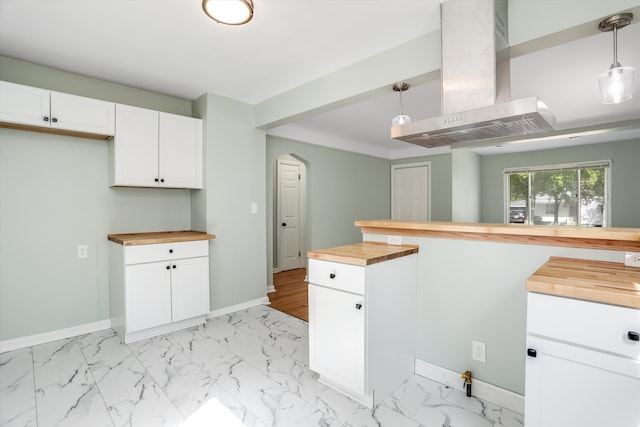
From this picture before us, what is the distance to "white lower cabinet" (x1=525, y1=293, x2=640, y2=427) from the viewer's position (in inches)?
40.7

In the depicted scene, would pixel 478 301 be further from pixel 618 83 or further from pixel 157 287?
pixel 157 287

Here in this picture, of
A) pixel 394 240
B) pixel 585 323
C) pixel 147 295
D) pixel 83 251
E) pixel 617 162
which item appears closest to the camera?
pixel 585 323

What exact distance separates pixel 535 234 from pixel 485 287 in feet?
1.45

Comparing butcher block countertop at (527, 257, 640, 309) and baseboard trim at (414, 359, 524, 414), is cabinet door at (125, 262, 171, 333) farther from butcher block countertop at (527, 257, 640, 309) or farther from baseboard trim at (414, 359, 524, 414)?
butcher block countertop at (527, 257, 640, 309)

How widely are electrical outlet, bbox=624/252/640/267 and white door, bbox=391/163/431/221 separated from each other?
4708 millimetres

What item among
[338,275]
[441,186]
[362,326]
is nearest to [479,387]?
[362,326]

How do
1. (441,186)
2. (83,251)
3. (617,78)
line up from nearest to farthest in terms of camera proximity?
1. (617,78)
2. (83,251)
3. (441,186)

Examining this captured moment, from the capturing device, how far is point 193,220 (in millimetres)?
3500

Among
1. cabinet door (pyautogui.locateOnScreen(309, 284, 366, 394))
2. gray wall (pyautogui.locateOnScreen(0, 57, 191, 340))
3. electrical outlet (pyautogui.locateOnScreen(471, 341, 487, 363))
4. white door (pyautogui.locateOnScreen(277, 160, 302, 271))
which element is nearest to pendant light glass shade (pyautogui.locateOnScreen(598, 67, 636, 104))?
electrical outlet (pyautogui.locateOnScreen(471, 341, 487, 363))

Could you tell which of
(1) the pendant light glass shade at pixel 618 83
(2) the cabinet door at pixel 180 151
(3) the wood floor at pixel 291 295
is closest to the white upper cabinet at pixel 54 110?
(2) the cabinet door at pixel 180 151

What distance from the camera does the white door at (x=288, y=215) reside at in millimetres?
5672

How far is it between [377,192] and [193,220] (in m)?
3.85

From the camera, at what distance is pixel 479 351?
193 centimetres

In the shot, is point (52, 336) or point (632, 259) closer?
point (632, 259)
